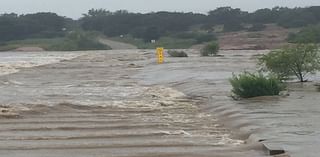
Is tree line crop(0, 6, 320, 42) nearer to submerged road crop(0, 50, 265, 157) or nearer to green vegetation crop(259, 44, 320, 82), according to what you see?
green vegetation crop(259, 44, 320, 82)

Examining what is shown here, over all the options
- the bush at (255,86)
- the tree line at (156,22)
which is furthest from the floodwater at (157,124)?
the tree line at (156,22)

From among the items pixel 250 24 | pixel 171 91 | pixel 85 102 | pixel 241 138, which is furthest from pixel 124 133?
pixel 250 24

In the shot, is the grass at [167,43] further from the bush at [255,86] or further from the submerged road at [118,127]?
the bush at [255,86]

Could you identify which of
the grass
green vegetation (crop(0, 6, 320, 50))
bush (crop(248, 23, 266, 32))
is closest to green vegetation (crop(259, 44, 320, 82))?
the grass

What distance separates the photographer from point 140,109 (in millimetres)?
15508

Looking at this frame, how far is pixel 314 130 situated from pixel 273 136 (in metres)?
0.90

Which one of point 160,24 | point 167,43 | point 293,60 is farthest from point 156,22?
point 293,60

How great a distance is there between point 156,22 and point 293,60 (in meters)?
112

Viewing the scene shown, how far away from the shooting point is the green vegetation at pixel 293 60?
21.8 m

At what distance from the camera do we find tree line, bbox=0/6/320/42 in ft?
407

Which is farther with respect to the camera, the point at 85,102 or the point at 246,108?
Result: the point at 85,102

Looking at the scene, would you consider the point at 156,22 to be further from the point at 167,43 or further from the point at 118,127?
the point at 118,127

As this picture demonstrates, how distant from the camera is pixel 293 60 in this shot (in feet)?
72.0

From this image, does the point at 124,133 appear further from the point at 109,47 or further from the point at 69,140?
the point at 109,47
